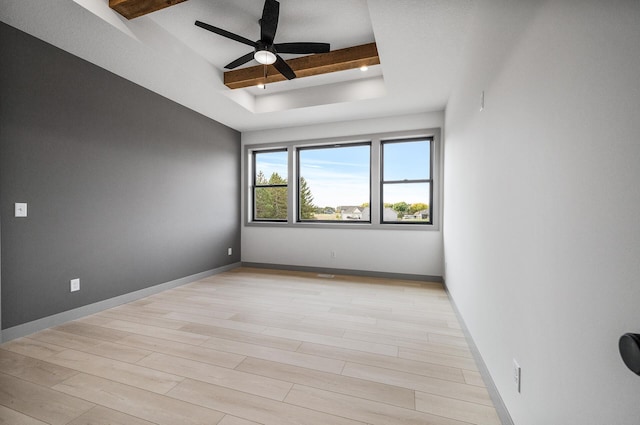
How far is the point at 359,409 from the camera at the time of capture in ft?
4.80

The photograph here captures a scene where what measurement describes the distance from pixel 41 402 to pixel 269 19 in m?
3.00

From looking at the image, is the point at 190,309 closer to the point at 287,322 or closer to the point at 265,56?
the point at 287,322

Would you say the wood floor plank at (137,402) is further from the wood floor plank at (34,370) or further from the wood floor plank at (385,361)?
the wood floor plank at (385,361)

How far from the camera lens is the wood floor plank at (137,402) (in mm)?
1403

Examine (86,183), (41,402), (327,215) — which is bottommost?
(41,402)

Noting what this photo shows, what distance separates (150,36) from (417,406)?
3709 millimetres

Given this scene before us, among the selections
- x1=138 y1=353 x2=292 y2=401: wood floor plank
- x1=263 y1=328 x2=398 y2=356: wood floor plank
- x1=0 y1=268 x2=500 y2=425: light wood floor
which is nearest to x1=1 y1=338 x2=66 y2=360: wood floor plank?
x1=0 y1=268 x2=500 y2=425: light wood floor

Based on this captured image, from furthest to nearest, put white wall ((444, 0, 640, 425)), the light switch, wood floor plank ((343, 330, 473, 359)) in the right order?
the light switch, wood floor plank ((343, 330, 473, 359)), white wall ((444, 0, 640, 425))

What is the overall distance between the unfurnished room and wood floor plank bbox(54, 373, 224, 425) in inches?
0.6

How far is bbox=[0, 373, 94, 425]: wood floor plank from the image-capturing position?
1.43m

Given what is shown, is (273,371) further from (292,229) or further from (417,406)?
(292,229)

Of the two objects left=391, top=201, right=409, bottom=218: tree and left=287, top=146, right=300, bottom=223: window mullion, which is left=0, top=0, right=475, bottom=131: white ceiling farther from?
left=391, top=201, right=409, bottom=218: tree

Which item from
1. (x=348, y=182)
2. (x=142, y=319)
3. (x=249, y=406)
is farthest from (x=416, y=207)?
(x=142, y=319)

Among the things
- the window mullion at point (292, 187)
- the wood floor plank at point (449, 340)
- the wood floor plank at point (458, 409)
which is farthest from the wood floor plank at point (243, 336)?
the window mullion at point (292, 187)
